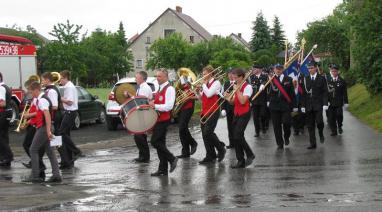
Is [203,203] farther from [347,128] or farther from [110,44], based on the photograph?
[110,44]

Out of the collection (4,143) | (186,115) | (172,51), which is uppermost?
(172,51)

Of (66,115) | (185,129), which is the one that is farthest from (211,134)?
(66,115)

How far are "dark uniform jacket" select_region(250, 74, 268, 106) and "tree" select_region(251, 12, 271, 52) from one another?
68.1m

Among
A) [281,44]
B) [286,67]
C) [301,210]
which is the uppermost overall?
[281,44]

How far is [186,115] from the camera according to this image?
13.7 metres

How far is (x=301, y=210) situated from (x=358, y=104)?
20.4 metres

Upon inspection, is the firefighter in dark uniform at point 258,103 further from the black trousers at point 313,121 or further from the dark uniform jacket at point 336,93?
the black trousers at point 313,121

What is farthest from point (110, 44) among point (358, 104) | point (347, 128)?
point (347, 128)

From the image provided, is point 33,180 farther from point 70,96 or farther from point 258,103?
point 258,103

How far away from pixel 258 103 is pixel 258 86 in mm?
877

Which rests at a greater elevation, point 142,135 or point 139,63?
point 139,63

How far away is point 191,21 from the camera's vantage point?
310 ft

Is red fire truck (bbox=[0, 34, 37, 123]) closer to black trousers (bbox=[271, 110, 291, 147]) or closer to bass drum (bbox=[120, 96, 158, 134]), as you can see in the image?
black trousers (bbox=[271, 110, 291, 147])

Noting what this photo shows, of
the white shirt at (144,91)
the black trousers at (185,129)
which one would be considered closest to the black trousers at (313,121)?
the black trousers at (185,129)
